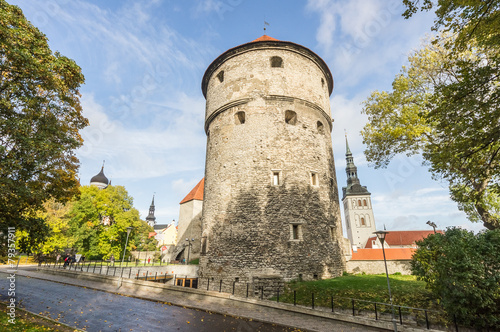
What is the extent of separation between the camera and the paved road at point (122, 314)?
6633mm

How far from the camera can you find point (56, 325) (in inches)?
239

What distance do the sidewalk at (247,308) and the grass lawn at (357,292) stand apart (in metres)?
1.52

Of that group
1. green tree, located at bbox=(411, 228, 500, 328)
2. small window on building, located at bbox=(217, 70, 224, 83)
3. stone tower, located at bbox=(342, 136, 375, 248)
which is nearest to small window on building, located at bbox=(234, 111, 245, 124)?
small window on building, located at bbox=(217, 70, 224, 83)

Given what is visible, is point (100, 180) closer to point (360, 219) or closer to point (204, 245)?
point (204, 245)

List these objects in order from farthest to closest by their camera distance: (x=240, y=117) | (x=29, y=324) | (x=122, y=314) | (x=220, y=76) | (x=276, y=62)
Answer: (x=220, y=76) → (x=276, y=62) → (x=240, y=117) → (x=122, y=314) → (x=29, y=324)

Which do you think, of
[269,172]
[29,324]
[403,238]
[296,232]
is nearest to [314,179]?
[269,172]

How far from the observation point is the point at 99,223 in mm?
25641

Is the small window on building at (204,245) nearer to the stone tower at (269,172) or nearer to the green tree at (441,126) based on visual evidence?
the stone tower at (269,172)

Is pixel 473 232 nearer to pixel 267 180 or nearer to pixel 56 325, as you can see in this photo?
pixel 267 180

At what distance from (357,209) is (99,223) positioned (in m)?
54.1

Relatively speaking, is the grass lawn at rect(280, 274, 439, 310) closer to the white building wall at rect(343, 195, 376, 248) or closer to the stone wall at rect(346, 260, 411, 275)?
the stone wall at rect(346, 260, 411, 275)

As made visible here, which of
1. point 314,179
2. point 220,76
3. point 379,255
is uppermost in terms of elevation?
point 220,76

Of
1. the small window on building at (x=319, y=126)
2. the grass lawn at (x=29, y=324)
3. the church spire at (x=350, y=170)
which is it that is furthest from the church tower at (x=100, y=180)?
the church spire at (x=350, y=170)

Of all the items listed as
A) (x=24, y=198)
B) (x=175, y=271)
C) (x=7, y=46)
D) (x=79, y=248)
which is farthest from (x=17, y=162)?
(x=79, y=248)
